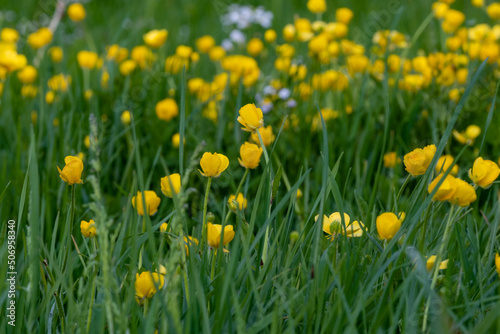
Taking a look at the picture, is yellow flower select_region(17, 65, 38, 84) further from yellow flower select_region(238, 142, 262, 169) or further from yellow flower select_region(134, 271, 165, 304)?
yellow flower select_region(134, 271, 165, 304)

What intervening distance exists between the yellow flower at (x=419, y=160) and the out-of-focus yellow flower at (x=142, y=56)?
1855mm

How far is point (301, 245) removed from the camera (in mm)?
1098

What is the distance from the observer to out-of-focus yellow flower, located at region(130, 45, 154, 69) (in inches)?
105

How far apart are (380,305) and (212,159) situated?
1.26 feet

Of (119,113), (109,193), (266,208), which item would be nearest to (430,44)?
(119,113)

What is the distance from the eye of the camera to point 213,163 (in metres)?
1.09

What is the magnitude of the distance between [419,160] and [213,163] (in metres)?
0.36

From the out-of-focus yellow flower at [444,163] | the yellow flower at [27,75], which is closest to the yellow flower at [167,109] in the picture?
the yellow flower at [27,75]

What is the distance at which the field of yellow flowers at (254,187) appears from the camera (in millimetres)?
934

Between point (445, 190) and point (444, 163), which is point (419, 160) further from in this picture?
point (444, 163)

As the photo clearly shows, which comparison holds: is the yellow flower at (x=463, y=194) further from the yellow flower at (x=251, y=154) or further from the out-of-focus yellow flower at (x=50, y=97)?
the out-of-focus yellow flower at (x=50, y=97)

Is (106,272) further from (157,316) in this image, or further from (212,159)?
(212,159)

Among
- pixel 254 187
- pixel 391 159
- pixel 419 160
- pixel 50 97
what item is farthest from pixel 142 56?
→ pixel 419 160

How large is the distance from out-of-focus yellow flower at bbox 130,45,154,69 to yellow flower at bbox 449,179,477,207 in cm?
196
